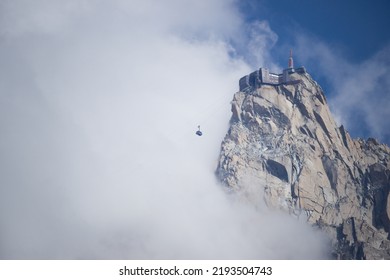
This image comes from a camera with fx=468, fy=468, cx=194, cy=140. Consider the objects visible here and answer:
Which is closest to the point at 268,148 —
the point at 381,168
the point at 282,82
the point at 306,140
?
the point at 306,140

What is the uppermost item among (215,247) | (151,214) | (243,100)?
(243,100)

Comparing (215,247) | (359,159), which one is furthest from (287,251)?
(359,159)

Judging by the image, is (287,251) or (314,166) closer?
(287,251)

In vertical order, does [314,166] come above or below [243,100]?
below

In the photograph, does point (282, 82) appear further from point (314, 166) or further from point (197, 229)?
point (197, 229)
